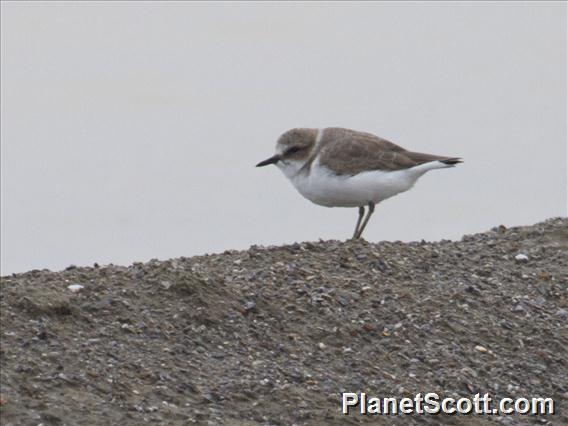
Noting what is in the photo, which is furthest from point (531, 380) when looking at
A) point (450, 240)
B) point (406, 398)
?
point (450, 240)

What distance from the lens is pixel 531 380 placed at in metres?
10.6

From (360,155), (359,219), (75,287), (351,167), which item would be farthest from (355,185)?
Answer: (75,287)

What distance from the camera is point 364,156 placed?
1330 centimetres

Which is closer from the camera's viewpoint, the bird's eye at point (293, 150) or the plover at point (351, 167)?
the plover at point (351, 167)

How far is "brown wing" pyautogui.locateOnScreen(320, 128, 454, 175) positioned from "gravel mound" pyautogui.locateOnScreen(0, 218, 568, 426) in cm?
102

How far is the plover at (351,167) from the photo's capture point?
13.2 meters

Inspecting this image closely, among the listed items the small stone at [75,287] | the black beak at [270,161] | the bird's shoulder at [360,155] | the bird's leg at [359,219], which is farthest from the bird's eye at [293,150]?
the small stone at [75,287]

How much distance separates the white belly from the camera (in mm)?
13133

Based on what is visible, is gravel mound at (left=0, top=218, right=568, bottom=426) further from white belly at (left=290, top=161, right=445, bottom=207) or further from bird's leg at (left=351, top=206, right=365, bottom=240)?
bird's leg at (left=351, top=206, right=365, bottom=240)

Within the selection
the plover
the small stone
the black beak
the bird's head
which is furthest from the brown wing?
the small stone

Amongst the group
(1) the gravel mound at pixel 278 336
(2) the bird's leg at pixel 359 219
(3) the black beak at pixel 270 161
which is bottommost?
(1) the gravel mound at pixel 278 336

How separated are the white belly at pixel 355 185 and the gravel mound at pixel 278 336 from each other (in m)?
0.85

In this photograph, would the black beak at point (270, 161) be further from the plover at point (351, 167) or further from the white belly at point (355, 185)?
the white belly at point (355, 185)

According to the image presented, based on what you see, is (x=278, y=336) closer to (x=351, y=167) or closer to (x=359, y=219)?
(x=351, y=167)
